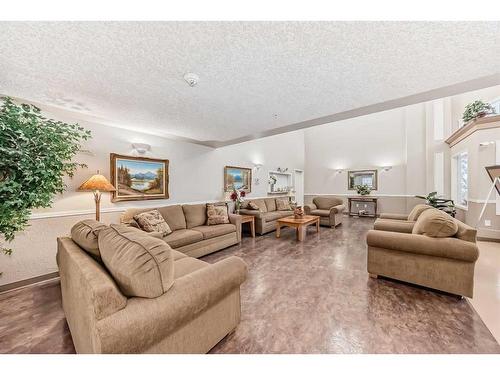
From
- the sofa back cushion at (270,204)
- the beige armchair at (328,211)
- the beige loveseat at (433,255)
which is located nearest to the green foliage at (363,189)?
the beige armchair at (328,211)

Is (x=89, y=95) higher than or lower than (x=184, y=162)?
higher

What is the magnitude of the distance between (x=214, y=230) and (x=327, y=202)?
174 inches

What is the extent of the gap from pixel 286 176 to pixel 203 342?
22.7ft

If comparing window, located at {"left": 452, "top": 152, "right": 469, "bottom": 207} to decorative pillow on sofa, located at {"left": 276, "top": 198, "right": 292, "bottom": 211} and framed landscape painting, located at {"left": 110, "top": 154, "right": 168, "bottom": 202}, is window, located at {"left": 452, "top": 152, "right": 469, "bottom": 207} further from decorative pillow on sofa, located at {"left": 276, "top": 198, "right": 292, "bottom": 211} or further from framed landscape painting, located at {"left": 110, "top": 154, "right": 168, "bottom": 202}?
framed landscape painting, located at {"left": 110, "top": 154, "right": 168, "bottom": 202}

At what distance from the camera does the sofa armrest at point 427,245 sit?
6.49ft

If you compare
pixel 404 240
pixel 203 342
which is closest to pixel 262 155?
pixel 404 240

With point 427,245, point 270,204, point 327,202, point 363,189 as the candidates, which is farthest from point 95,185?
point 363,189

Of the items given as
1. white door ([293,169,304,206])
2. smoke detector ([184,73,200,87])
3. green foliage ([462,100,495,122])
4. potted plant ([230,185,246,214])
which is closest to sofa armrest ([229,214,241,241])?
potted plant ([230,185,246,214])

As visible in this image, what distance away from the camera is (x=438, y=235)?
2.15 meters

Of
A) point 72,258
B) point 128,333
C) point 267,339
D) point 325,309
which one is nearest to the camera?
point 128,333

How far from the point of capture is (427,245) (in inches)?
84.3

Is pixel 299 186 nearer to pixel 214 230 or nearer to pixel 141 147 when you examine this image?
pixel 214 230

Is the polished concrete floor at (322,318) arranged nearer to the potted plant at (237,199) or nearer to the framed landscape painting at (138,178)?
the framed landscape painting at (138,178)
